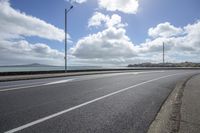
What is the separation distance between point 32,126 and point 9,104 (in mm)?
2923

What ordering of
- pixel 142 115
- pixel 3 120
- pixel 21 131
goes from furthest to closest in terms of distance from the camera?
pixel 142 115, pixel 3 120, pixel 21 131

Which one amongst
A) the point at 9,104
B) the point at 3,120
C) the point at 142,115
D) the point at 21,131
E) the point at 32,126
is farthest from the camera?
the point at 9,104

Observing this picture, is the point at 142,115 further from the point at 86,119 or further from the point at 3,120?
the point at 3,120

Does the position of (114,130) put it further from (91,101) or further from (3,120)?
(91,101)

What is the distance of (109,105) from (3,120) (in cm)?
362

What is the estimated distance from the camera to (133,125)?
5.71 meters

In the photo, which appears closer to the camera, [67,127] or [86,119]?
[67,127]

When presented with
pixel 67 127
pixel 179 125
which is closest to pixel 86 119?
pixel 67 127

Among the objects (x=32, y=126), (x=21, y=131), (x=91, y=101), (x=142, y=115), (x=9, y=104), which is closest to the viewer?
(x=21, y=131)

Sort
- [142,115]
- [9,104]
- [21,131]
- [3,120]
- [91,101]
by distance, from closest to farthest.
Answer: [21,131], [3,120], [142,115], [9,104], [91,101]

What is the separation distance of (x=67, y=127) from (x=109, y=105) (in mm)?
2972

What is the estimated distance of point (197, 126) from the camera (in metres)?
5.47

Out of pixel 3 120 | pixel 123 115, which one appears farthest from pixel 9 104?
pixel 123 115

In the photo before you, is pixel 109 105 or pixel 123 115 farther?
pixel 109 105
